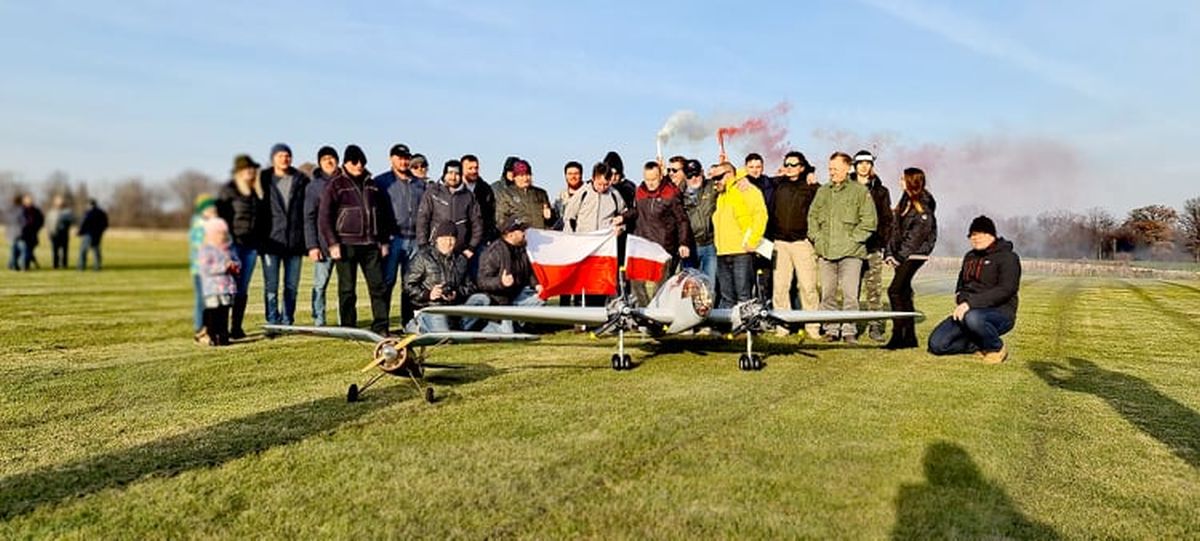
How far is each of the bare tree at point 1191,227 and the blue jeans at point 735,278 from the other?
720 centimetres

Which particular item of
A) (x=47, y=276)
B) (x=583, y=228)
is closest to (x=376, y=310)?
(x=583, y=228)

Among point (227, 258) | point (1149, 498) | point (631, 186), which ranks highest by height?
point (631, 186)

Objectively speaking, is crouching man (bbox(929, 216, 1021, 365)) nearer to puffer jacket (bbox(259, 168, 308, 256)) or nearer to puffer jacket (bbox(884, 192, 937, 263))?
puffer jacket (bbox(884, 192, 937, 263))

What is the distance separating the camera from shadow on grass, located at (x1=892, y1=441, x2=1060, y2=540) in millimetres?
4066

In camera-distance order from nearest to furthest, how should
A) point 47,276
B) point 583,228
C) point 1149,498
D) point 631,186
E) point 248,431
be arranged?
1. point 1149,498
2. point 248,431
3. point 583,228
4. point 631,186
5. point 47,276

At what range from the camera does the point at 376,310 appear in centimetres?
1120

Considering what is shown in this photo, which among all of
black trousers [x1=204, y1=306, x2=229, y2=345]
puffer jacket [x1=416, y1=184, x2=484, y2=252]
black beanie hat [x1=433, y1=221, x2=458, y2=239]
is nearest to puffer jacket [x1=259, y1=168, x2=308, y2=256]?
black trousers [x1=204, y1=306, x2=229, y2=345]

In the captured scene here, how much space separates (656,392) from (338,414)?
287 cm

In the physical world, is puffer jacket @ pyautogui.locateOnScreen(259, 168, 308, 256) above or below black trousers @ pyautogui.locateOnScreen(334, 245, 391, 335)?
above

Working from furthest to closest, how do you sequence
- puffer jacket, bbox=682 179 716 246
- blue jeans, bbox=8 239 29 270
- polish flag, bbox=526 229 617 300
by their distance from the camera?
blue jeans, bbox=8 239 29 270
puffer jacket, bbox=682 179 716 246
polish flag, bbox=526 229 617 300

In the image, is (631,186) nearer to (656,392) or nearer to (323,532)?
(656,392)

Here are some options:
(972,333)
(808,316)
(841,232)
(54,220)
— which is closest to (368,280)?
(808,316)

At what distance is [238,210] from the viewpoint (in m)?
3.88

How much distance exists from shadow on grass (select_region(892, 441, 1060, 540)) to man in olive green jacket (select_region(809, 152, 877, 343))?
20.7ft
